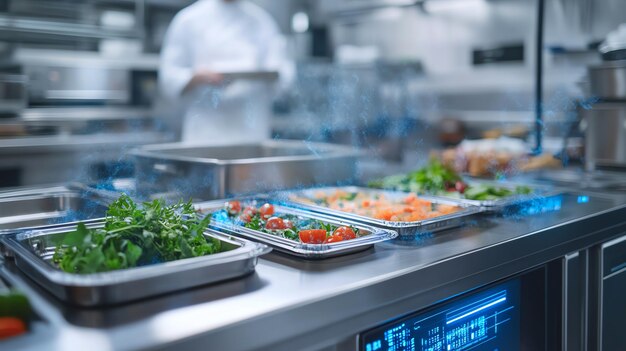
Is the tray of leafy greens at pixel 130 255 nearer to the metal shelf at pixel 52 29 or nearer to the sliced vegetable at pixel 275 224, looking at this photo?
the sliced vegetable at pixel 275 224

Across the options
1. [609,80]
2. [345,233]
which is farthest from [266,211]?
[609,80]

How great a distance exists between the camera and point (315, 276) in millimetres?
980

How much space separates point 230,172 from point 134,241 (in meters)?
0.69

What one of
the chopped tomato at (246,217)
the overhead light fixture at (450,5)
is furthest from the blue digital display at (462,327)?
the overhead light fixture at (450,5)

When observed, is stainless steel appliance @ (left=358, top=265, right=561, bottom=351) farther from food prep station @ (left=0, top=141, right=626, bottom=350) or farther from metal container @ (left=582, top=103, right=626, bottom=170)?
metal container @ (left=582, top=103, right=626, bottom=170)

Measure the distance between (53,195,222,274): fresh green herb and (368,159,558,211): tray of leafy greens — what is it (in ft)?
2.47

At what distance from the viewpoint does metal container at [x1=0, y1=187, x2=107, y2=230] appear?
4.91 ft

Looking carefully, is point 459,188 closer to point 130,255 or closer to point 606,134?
point 606,134

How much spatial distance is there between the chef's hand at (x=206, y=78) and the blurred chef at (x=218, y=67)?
0.40ft

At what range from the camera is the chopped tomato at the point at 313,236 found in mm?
1106

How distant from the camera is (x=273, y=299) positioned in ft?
2.85

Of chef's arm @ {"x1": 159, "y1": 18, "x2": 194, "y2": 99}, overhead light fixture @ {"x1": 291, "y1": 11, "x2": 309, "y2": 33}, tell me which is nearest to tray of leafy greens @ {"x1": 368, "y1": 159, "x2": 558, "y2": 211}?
chef's arm @ {"x1": 159, "y1": 18, "x2": 194, "y2": 99}

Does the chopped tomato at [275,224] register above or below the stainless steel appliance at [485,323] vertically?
above

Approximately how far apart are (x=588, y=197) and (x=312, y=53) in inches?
120
